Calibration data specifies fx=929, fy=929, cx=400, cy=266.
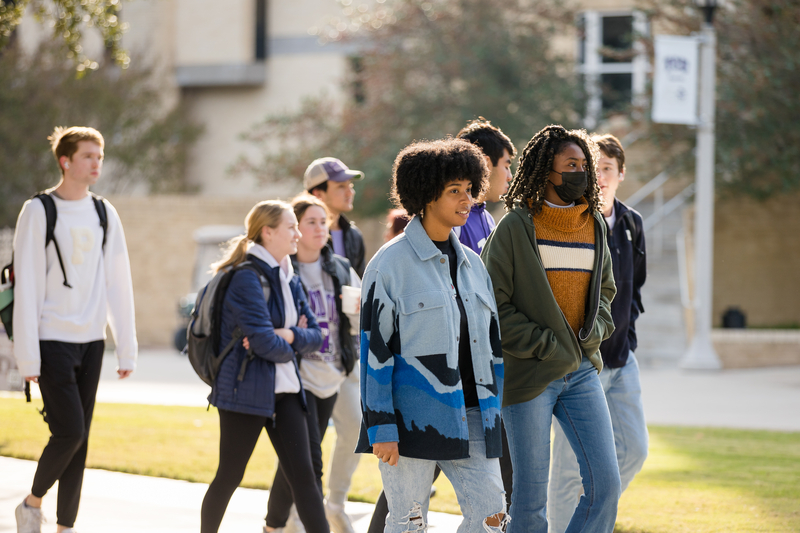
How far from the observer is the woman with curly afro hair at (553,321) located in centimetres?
387

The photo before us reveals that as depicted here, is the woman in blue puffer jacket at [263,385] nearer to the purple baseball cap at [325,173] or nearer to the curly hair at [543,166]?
the purple baseball cap at [325,173]

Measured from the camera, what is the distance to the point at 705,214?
15.0m

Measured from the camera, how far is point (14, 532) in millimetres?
5227

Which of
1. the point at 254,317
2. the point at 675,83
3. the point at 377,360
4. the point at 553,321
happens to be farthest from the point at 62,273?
the point at 675,83

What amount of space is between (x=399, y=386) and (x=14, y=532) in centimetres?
296

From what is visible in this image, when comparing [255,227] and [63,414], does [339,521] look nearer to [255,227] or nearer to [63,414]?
[63,414]

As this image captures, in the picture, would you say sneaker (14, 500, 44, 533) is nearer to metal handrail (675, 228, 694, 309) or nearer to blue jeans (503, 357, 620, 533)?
blue jeans (503, 357, 620, 533)

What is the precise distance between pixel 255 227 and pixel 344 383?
1.36 m

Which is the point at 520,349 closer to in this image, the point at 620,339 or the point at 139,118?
the point at 620,339

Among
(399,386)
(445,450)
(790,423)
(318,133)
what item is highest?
(318,133)

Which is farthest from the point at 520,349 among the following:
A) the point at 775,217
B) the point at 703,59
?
the point at 775,217

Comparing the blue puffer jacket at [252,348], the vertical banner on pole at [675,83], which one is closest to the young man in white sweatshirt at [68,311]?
the blue puffer jacket at [252,348]

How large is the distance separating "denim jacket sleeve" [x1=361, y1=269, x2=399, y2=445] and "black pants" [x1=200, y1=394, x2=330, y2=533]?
1.14 metres

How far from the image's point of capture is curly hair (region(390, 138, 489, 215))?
3590 mm
